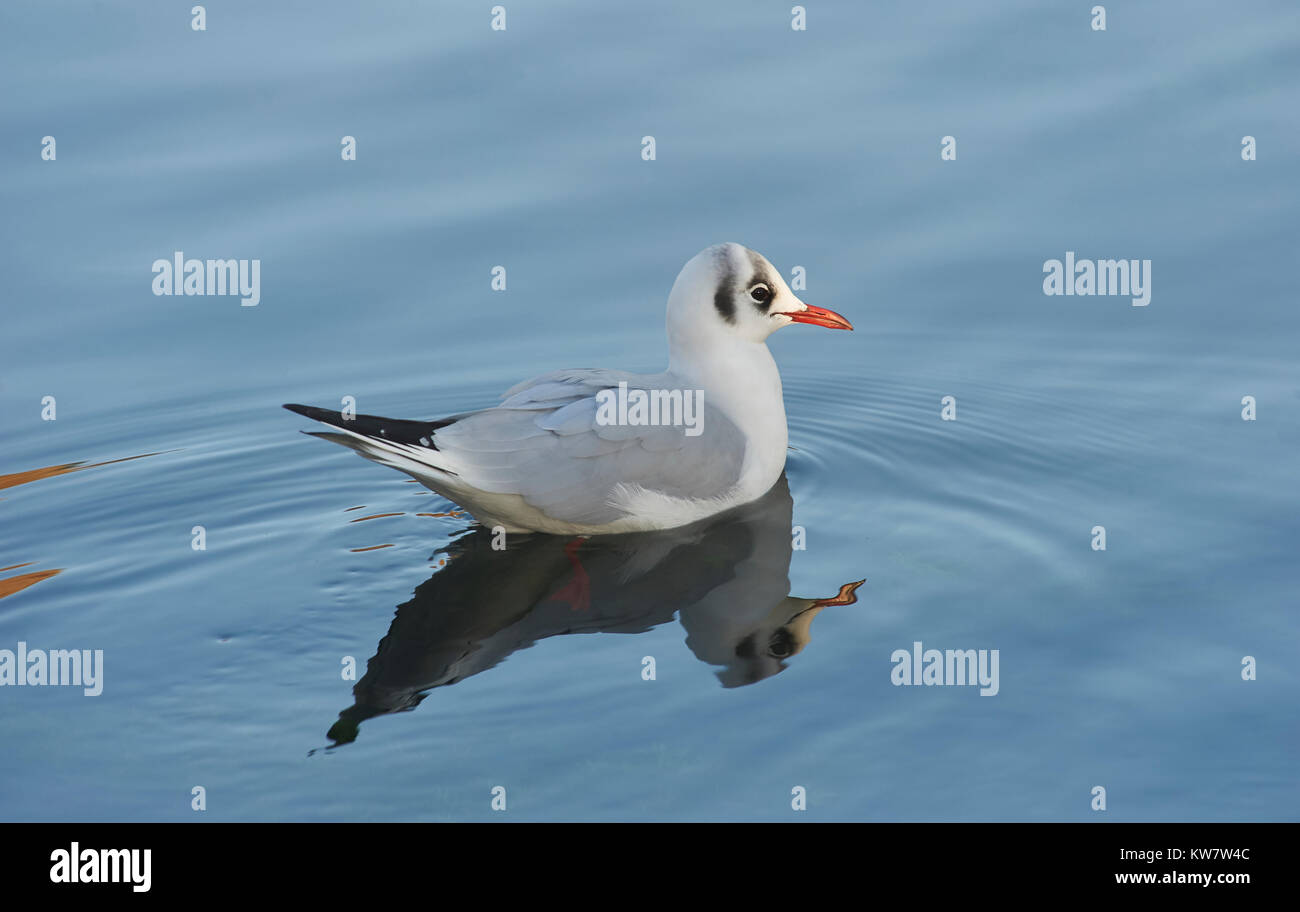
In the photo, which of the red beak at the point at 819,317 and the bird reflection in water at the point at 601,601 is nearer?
the bird reflection in water at the point at 601,601

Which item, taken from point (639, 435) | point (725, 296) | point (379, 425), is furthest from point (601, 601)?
point (725, 296)

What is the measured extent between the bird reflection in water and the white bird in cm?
17

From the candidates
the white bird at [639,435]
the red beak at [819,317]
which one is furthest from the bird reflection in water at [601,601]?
the red beak at [819,317]

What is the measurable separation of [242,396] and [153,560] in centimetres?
207

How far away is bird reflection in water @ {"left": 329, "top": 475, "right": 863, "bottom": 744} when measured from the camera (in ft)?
22.0

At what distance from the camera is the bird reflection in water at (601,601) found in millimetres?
6699

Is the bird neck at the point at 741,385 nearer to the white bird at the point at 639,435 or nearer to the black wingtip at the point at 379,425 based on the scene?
the white bird at the point at 639,435

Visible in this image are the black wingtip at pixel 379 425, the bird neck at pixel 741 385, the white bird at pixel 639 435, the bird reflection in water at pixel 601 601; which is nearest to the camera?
the bird reflection in water at pixel 601 601

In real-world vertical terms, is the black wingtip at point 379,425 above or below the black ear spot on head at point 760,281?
below

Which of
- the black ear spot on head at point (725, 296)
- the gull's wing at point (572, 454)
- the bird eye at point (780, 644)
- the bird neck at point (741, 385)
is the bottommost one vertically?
the bird eye at point (780, 644)

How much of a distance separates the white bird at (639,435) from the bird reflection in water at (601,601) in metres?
0.17

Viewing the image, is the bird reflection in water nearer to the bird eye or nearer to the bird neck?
the bird eye

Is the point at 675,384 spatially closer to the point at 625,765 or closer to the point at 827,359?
the point at 827,359

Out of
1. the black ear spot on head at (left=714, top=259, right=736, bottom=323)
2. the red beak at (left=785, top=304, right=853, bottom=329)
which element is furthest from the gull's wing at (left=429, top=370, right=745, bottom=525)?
the red beak at (left=785, top=304, right=853, bottom=329)
